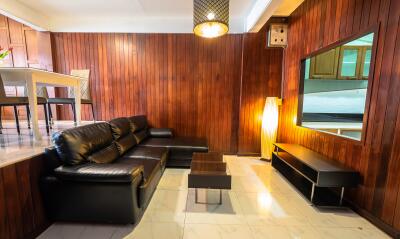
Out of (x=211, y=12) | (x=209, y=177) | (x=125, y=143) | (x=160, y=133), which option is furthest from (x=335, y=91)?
(x=125, y=143)

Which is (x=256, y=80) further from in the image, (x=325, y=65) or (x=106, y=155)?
(x=106, y=155)

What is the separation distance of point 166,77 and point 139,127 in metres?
1.28

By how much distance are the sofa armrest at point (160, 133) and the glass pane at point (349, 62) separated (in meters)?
3.28

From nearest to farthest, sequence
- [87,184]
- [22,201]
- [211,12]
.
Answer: [22,201], [87,184], [211,12]

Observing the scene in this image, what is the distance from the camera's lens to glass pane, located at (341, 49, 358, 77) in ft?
8.51

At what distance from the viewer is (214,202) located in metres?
2.15

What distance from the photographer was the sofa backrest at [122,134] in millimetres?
2584

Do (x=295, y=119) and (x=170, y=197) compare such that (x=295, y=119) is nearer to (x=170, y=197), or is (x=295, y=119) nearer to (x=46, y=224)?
Answer: (x=170, y=197)

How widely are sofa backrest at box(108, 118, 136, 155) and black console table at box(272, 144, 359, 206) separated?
2.49 metres

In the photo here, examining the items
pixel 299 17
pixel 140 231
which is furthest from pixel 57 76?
pixel 299 17

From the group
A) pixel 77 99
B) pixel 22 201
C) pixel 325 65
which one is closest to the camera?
pixel 22 201

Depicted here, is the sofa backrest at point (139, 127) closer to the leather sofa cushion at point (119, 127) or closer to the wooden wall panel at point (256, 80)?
the leather sofa cushion at point (119, 127)

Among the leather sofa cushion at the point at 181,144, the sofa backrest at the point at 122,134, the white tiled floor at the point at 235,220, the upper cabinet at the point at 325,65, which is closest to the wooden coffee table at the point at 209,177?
the white tiled floor at the point at 235,220

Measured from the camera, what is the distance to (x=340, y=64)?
2.79m
